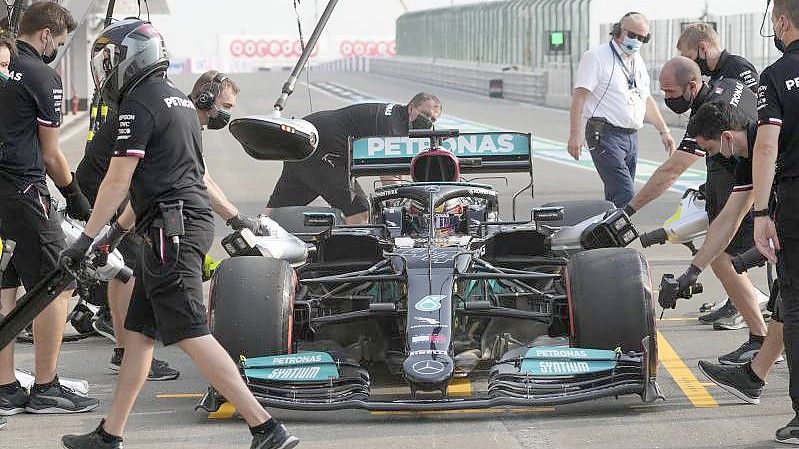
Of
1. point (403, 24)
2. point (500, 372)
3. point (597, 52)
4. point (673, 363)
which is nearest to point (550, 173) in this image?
point (597, 52)

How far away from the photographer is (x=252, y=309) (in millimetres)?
7238

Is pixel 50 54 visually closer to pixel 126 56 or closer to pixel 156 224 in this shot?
pixel 126 56

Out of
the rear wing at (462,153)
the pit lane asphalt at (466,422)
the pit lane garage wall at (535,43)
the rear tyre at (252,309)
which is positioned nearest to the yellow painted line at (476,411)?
the pit lane asphalt at (466,422)

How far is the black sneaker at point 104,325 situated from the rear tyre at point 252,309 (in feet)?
6.88

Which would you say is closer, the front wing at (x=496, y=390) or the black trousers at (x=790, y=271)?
the black trousers at (x=790, y=271)

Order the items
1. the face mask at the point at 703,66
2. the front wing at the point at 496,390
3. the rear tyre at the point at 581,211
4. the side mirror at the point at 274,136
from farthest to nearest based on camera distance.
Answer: the rear tyre at the point at 581,211 → the face mask at the point at 703,66 → the side mirror at the point at 274,136 → the front wing at the point at 496,390

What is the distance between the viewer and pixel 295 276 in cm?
759

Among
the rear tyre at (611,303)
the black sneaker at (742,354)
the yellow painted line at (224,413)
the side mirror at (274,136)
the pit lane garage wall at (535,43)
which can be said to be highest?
the side mirror at (274,136)

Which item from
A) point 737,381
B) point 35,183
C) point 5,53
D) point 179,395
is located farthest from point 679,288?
point 5,53

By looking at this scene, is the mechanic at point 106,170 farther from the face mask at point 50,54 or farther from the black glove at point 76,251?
the black glove at point 76,251

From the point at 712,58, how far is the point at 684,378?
1824 millimetres

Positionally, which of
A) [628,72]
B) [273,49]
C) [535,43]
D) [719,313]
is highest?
[628,72]

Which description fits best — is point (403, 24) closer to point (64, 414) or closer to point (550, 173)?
point (550, 173)

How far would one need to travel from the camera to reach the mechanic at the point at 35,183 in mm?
7230
